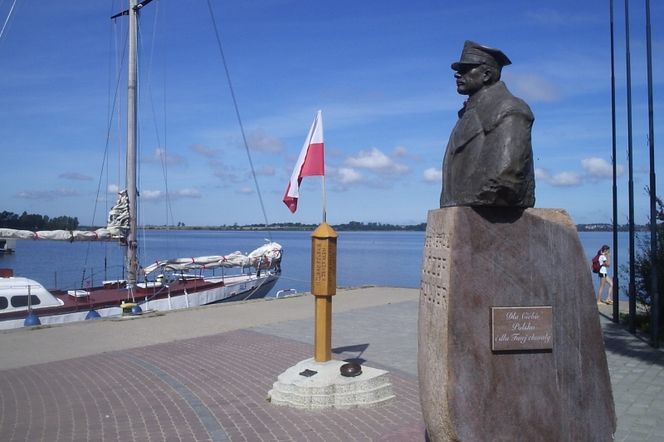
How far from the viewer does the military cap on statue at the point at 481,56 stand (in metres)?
4.96

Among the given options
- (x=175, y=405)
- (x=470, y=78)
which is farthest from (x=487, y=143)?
(x=175, y=405)

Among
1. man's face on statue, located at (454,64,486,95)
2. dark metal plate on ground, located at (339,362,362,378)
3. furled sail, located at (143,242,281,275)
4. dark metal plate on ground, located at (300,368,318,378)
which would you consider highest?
man's face on statue, located at (454,64,486,95)

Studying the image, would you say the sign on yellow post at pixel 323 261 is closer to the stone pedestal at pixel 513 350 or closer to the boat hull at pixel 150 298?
the stone pedestal at pixel 513 350

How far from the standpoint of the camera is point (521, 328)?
464 cm

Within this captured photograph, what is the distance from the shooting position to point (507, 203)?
462cm

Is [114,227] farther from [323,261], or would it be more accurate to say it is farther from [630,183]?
[630,183]

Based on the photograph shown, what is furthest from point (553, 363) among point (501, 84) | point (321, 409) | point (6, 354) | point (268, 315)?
point (268, 315)

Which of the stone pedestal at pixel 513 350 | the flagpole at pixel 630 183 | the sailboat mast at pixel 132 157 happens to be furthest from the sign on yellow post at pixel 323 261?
the sailboat mast at pixel 132 157

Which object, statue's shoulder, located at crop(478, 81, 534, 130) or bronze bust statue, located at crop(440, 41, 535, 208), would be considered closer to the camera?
bronze bust statue, located at crop(440, 41, 535, 208)

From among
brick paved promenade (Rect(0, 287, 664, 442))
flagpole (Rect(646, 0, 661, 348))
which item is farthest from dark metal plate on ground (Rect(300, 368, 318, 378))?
flagpole (Rect(646, 0, 661, 348))

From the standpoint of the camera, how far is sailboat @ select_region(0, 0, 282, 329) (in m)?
17.1

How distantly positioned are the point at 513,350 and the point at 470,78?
2102mm

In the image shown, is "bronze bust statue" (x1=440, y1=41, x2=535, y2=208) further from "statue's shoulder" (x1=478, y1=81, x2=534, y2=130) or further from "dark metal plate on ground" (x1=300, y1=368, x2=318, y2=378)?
"dark metal plate on ground" (x1=300, y1=368, x2=318, y2=378)

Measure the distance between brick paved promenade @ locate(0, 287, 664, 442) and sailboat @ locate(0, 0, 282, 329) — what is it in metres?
3.54
